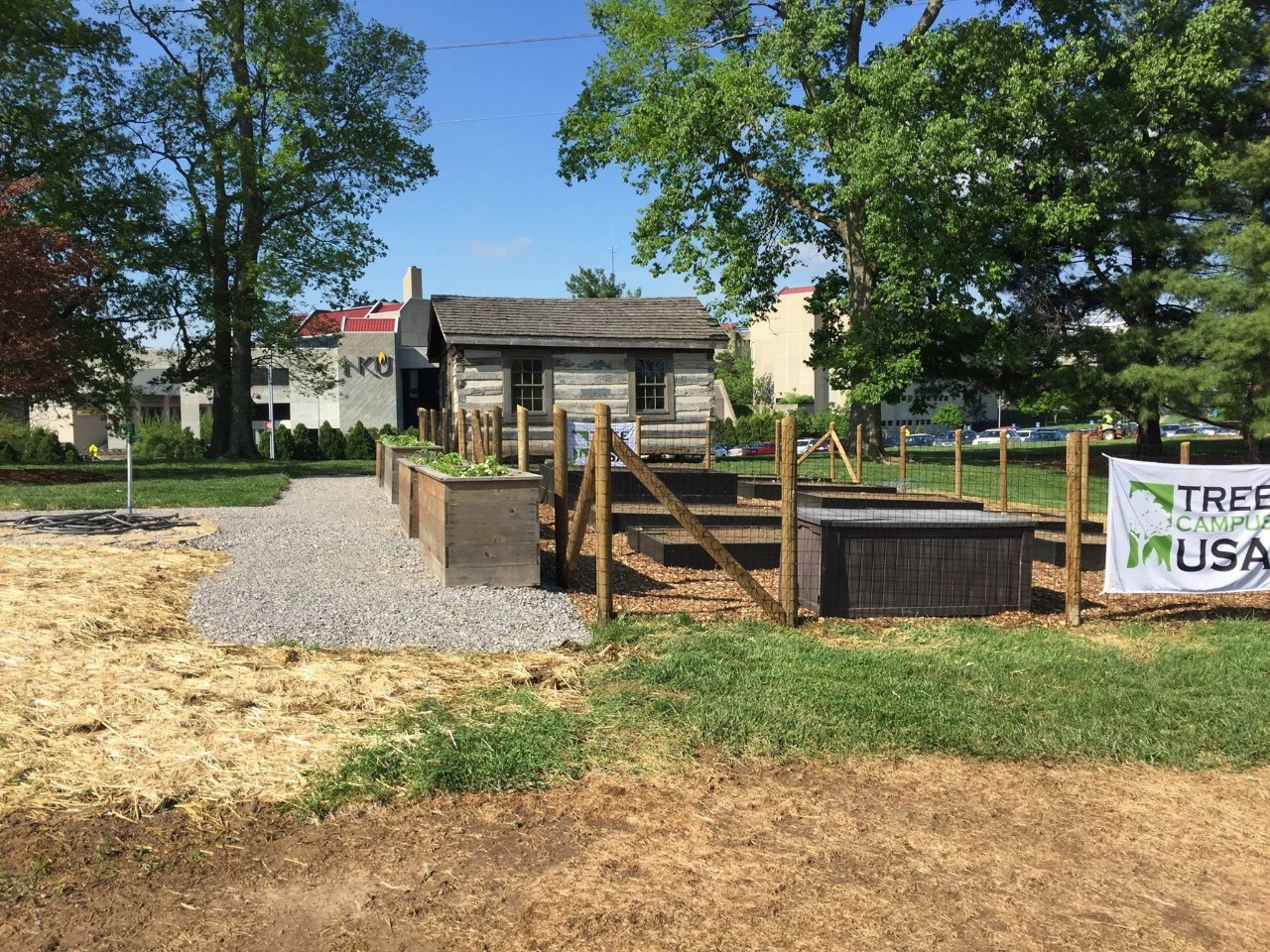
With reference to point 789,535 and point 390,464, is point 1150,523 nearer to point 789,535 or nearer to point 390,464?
point 789,535

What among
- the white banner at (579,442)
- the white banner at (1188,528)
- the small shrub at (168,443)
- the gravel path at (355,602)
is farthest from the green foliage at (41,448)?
the white banner at (1188,528)

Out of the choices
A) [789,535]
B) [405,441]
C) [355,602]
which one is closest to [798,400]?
[405,441]

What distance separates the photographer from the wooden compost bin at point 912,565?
8.23 metres

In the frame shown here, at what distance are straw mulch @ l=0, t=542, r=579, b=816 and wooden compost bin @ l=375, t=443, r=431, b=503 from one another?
7.49m

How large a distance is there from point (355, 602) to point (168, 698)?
2.75 m

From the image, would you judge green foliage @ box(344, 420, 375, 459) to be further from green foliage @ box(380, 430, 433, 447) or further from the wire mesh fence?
the wire mesh fence

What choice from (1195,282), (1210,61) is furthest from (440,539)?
(1210,61)

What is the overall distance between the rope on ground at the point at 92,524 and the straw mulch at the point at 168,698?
13.9 ft

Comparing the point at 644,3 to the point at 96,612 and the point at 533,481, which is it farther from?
the point at 96,612

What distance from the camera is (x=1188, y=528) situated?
8.27m

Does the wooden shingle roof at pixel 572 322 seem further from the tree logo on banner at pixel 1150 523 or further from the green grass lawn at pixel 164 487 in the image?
the tree logo on banner at pixel 1150 523

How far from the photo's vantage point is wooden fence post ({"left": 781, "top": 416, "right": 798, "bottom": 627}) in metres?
7.94

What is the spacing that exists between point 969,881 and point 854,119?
2495 cm

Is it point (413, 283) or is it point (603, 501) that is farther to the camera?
point (413, 283)
